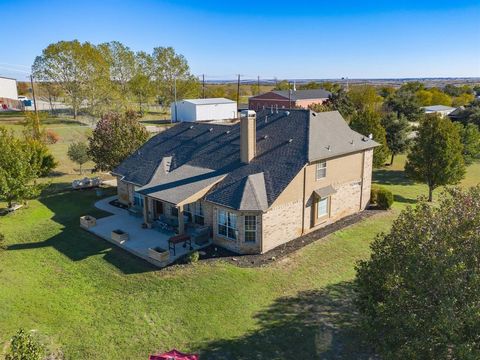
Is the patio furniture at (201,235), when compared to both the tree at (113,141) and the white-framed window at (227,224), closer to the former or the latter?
the white-framed window at (227,224)

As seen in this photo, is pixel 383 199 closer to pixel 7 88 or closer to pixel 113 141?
pixel 113 141

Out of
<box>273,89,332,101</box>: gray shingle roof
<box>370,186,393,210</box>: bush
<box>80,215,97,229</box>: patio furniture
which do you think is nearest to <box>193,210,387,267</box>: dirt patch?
<box>370,186,393,210</box>: bush

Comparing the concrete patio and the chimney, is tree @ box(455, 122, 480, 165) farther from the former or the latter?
the concrete patio

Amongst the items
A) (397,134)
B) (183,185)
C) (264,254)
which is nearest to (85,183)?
(183,185)

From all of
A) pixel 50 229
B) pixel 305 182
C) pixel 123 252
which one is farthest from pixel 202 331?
pixel 50 229

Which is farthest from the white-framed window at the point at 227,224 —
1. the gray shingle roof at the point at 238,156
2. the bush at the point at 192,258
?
the bush at the point at 192,258

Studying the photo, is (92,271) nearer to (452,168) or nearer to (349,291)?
(349,291)
